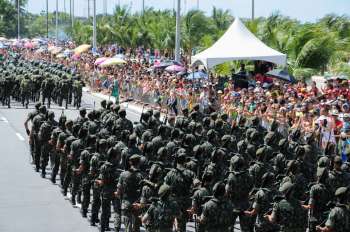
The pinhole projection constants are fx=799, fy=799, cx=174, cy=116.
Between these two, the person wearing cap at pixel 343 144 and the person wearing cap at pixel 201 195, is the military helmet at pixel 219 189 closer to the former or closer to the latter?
the person wearing cap at pixel 201 195

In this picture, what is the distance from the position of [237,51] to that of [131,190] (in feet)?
49.4

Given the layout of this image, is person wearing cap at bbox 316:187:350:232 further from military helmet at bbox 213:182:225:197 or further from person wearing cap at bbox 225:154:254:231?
person wearing cap at bbox 225:154:254:231

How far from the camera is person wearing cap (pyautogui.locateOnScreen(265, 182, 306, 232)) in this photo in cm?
1107

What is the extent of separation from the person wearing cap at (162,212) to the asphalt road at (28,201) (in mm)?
3458

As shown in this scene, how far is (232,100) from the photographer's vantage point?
78.9ft

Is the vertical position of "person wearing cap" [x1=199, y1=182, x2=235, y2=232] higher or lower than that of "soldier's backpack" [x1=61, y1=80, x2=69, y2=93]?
lower

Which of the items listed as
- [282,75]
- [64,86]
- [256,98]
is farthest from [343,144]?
[64,86]

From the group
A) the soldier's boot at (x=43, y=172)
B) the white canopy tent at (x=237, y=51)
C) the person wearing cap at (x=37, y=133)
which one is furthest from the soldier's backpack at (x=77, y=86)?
the soldier's boot at (x=43, y=172)

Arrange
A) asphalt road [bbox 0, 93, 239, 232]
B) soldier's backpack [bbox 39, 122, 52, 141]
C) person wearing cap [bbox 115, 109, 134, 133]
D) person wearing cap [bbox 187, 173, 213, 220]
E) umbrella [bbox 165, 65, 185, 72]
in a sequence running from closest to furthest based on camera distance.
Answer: person wearing cap [bbox 187, 173, 213, 220]
asphalt road [bbox 0, 93, 239, 232]
person wearing cap [bbox 115, 109, 134, 133]
soldier's backpack [bbox 39, 122, 52, 141]
umbrella [bbox 165, 65, 185, 72]

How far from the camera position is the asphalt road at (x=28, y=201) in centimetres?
1462

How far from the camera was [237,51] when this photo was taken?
26.9 meters

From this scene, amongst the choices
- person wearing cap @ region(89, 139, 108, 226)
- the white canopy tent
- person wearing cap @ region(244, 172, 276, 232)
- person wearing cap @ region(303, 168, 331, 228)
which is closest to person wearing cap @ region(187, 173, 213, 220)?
person wearing cap @ region(244, 172, 276, 232)

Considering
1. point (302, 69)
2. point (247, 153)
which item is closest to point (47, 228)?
point (247, 153)

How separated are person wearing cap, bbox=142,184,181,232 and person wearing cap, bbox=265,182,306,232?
1.39 meters
